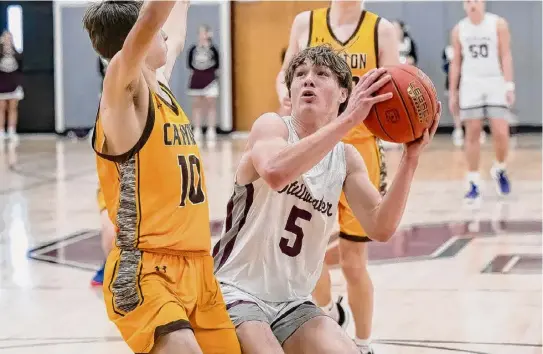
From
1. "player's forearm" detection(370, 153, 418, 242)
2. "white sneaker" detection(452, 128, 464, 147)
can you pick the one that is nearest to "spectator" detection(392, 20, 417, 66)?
"white sneaker" detection(452, 128, 464, 147)

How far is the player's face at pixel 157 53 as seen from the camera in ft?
11.2

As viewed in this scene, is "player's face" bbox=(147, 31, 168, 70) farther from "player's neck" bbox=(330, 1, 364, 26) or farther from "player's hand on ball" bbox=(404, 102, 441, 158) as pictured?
"player's neck" bbox=(330, 1, 364, 26)

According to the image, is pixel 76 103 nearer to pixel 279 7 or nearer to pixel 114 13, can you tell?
pixel 279 7

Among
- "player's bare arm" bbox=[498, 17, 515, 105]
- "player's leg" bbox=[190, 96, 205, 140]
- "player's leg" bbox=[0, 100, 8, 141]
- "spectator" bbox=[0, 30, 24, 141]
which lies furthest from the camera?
"player's leg" bbox=[0, 100, 8, 141]

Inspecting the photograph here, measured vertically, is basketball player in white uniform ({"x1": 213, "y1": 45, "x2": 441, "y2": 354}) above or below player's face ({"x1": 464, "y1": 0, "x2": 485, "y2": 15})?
below

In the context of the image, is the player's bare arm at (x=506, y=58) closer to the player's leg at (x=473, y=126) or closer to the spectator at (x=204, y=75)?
the player's leg at (x=473, y=126)

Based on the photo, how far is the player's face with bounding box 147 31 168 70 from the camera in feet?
11.2

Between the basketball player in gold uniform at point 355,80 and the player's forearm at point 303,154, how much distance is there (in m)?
1.74

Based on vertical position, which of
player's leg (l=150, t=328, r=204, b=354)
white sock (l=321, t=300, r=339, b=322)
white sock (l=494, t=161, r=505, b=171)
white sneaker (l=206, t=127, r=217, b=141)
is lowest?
white sneaker (l=206, t=127, r=217, b=141)

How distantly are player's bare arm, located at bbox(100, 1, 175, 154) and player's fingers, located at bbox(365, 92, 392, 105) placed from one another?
2.25ft

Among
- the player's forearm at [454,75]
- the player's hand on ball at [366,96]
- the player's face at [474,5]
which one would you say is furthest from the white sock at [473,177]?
the player's hand on ball at [366,96]

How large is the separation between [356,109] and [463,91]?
7677 mm

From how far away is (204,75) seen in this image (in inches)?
Answer: 749

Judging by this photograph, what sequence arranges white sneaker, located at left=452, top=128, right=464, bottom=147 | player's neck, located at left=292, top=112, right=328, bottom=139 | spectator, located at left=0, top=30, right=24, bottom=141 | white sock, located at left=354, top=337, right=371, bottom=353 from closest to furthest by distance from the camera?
player's neck, located at left=292, top=112, right=328, bottom=139 < white sock, located at left=354, top=337, right=371, bottom=353 < white sneaker, located at left=452, top=128, right=464, bottom=147 < spectator, located at left=0, top=30, right=24, bottom=141
